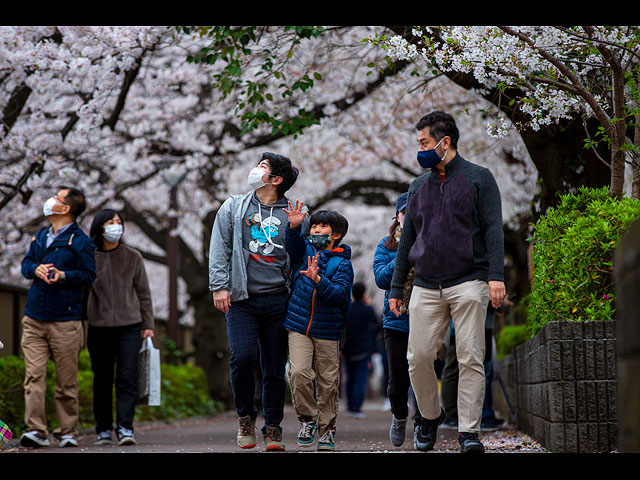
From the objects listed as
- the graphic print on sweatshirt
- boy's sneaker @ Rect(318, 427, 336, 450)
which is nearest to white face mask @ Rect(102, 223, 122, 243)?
the graphic print on sweatshirt

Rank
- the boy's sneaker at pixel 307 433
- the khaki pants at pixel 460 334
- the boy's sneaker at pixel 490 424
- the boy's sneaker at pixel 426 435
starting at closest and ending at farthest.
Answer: the khaki pants at pixel 460 334 < the boy's sneaker at pixel 426 435 < the boy's sneaker at pixel 307 433 < the boy's sneaker at pixel 490 424

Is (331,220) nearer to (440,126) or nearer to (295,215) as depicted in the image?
(295,215)

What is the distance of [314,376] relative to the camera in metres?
6.44

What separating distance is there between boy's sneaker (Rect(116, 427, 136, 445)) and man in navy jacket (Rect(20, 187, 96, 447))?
15.9 inches

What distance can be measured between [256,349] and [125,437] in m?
2.27

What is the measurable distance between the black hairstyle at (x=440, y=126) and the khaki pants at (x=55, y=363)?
4.03 m

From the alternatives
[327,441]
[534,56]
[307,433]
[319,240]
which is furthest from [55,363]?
[534,56]

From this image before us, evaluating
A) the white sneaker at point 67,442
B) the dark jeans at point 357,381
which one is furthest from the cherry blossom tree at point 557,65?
the dark jeans at point 357,381

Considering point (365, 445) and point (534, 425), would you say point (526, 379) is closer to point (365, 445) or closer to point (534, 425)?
point (534, 425)

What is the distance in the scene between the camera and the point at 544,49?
6648 mm

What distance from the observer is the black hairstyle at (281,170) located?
6.51m

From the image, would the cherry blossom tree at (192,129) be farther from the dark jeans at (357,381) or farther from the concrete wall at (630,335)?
the concrete wall at (630,335)
